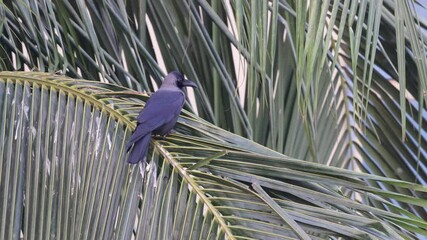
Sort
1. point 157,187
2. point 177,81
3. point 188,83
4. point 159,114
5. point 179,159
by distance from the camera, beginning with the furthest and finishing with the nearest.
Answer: point 177,81, point 188,83, point 159,114, point 179,159, point 157,187

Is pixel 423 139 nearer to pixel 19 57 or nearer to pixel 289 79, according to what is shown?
pixel 289 79

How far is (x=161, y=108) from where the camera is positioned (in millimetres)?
2779

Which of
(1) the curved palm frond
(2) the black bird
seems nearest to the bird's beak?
(2) the black bird

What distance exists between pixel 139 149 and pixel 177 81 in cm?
90

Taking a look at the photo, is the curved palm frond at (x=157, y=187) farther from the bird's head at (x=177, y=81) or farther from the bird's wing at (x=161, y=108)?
the bird's head at (x=177, y=81)

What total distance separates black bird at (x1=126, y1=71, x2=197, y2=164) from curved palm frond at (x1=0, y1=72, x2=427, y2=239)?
4 centimetres

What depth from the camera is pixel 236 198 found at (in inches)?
84.3

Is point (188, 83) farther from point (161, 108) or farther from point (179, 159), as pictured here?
point (179, 159)

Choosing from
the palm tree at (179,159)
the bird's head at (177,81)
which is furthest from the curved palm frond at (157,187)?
the bird's head at (177,81)

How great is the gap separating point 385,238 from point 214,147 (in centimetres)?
52

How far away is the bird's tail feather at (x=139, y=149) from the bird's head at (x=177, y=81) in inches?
24.5

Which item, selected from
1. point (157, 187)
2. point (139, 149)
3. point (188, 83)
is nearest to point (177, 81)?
point (188, 83)

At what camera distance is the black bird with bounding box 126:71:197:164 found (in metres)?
2.35

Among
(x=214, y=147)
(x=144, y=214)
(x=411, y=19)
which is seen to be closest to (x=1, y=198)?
(x=144, y=214)
